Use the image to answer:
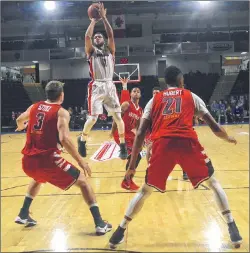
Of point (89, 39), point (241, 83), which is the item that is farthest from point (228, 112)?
point (89, 39)

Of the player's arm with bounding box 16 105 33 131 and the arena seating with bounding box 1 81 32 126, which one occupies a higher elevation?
the arena seating with bounding box 1 81 32 126

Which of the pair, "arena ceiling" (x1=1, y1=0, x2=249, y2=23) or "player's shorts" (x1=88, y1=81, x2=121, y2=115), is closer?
"player's shorts" (x1=88, y1=81, x2=121, y2=115)

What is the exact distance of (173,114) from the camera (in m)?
3.15

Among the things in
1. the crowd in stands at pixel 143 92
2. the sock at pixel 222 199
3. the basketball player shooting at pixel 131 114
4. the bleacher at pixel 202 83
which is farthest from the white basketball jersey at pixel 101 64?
the bleacher at pixel 202 83

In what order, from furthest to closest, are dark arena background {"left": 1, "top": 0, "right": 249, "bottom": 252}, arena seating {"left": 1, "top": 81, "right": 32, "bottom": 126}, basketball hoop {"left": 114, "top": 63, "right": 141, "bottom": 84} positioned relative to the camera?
arena seating {"left": 1, "top": 81, "right": 32, "bottom": 126}, basketball hoop {"left": 114, "top": 63, "right": 141, "bottom": 84}, dark arena background {"left": 1, "top": 0, "right": 249, "bottom": 252}

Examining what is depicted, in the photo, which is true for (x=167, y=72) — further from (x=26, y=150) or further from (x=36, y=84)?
(x=36, y=84)

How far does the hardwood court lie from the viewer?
10.8 ft

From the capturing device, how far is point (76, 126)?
2088cm

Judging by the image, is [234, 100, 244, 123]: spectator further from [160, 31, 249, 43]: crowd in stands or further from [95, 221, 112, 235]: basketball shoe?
[95, 221, 112, 235]: basketball shoe

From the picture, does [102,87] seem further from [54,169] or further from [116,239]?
[116,239]

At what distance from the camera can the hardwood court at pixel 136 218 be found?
3283 mm

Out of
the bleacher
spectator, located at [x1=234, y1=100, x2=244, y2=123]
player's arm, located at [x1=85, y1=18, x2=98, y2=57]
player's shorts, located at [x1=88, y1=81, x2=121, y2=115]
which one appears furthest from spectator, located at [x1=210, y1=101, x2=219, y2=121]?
player's arm, located at [x1=85, y1=18, x2=98, y2=57]

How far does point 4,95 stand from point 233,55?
16.3 meters

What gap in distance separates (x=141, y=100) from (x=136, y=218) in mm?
20195
